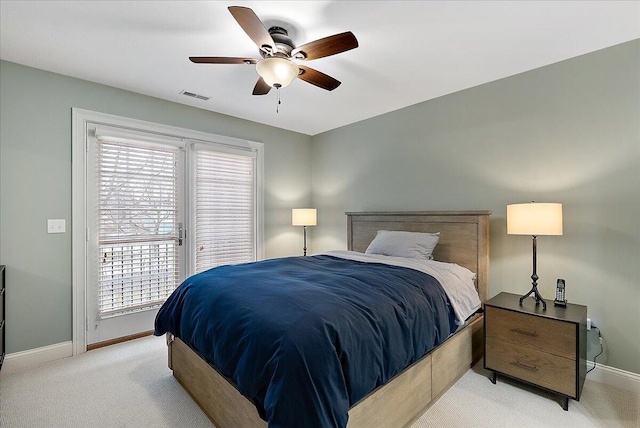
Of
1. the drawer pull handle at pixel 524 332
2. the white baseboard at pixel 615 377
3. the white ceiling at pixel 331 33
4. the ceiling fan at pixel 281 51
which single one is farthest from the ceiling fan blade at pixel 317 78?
the white baseboard at pixel 615 377

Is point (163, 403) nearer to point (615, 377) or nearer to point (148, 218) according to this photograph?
point (148, 218)

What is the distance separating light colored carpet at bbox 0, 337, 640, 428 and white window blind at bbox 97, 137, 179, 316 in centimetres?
81

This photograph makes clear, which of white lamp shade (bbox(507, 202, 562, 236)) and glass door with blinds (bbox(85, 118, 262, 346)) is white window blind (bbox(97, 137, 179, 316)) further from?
white lamp shade (bbox(507, 202, 562, 236))

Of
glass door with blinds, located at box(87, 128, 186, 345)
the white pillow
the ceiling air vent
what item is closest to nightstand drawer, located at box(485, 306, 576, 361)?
the white pillow

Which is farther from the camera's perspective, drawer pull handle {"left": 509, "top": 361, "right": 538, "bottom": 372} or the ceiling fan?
drawer pull handle {"left": 509, "top": 361, "right": 538, "bottom": 372}

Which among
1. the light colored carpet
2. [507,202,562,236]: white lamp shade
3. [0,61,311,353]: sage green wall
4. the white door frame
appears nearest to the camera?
the light colored carpet

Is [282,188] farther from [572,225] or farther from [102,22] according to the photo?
[572,225]

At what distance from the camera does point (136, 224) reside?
3.22 m

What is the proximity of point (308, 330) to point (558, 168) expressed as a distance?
8.38 ft

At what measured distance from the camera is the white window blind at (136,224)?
9.98 feet

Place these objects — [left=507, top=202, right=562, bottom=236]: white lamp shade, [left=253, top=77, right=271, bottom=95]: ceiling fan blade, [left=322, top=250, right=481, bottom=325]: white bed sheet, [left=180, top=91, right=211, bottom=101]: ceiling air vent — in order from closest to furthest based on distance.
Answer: [left=507, top=202, right=562, bottom=236]: white lamp shade → [left=322, top=250, right=481, bottom=325]: white bed sheet → [left=253, top=77, right=271, bottom=95]: ceiling fan blade → [left=180, top=91, right=211, bottom=101]: ceiling air vent

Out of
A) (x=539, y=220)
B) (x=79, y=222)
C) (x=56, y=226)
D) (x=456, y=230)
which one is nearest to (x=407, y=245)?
(x=456, y=230)

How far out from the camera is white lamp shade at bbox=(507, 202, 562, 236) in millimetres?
2189

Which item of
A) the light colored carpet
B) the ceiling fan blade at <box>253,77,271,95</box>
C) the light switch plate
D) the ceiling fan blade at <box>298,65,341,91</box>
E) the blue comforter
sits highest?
the ceiling fan blade at <box>253,77,271,95</box>
